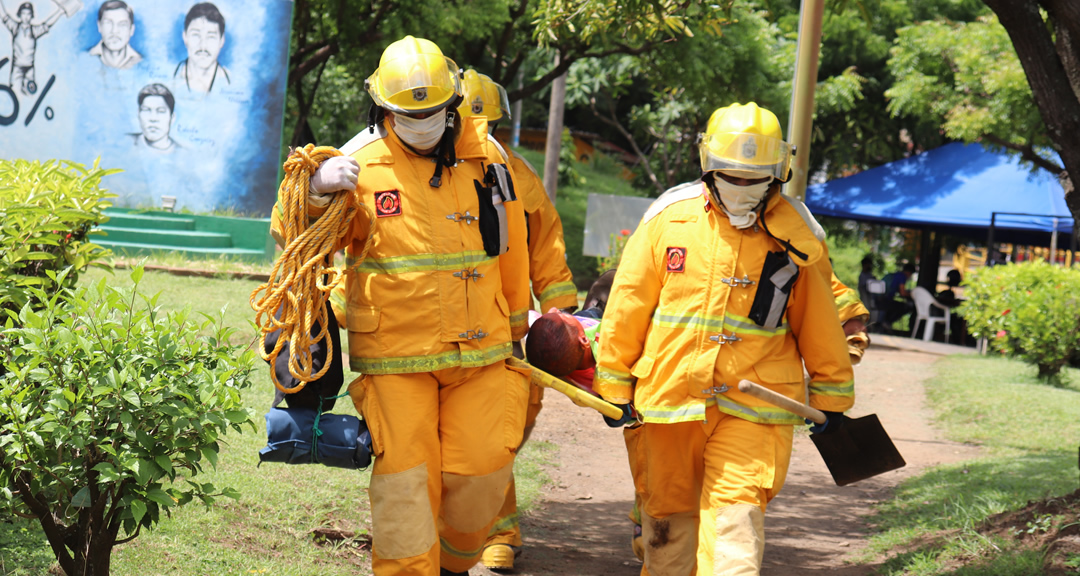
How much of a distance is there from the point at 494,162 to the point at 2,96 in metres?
10.5

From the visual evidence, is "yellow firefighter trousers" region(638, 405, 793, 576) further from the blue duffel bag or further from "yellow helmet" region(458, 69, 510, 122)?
"yellow helmet" region(458, 69, 510, 122)

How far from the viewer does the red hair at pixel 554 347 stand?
445cm

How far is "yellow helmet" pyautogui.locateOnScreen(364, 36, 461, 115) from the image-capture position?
12.5 ft

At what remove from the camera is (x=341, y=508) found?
5316mm

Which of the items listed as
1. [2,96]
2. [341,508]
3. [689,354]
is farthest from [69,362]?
[2,96]

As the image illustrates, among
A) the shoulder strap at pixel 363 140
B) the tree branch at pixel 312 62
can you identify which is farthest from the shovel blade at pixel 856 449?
the tree branch at pixel 312 62

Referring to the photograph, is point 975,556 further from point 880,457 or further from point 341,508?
point 341,508

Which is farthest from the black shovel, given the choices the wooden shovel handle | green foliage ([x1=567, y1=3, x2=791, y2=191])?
green foliage ([x1=567, y1=3, x2=791, y2=191])

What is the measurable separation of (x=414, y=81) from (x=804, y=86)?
306 cm

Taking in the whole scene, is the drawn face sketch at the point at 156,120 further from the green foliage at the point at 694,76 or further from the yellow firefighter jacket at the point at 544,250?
the yellow firefighter jacket at the point at 544,250

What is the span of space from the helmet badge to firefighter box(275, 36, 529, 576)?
0.97m

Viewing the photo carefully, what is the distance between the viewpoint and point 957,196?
18.2m

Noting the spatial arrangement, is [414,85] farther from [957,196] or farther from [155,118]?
[957,196]

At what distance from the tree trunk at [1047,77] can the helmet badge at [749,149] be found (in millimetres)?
1796
